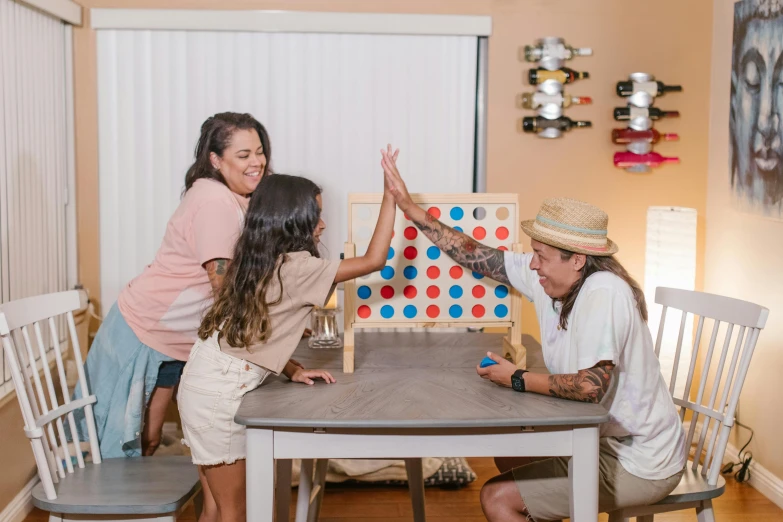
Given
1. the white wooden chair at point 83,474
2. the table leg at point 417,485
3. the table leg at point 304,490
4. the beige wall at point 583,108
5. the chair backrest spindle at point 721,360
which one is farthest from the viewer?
the beige wall at point 583,108

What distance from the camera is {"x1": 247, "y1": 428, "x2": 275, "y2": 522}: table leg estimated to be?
1793mm

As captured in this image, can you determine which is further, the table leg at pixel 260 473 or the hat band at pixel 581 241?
the hat band at pixel 581 241

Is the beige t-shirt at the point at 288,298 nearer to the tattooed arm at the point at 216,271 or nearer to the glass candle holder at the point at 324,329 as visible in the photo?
the tattooed arm at the point at 216,271

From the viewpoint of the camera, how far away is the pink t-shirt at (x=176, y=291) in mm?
2465

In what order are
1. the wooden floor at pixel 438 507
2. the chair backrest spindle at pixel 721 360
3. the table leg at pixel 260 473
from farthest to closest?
the wooden floor at pixel 438 507, the chair backrest spindle at pixel 721 360, the table leg at pixel 260 473

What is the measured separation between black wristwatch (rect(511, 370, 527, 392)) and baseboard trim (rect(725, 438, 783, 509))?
5.51ft

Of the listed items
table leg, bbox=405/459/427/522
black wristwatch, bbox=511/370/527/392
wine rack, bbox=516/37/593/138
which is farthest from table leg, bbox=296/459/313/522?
wine rack, bbox=516/37/593/138

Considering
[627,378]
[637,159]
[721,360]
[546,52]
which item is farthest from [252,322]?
[637,159]

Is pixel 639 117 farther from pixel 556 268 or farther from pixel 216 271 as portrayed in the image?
pixel 216 271

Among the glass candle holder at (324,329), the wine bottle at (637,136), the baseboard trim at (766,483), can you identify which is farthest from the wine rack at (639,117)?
the glass candle holder at (324,329)

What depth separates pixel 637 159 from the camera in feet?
12.3

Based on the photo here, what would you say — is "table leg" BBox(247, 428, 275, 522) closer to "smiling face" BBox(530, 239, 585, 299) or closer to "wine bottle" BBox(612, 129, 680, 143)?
"smiling face" BBox(530, 239, 585, 299)

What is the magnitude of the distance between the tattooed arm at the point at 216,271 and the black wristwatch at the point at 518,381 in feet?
2.73

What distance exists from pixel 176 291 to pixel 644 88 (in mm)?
2257
